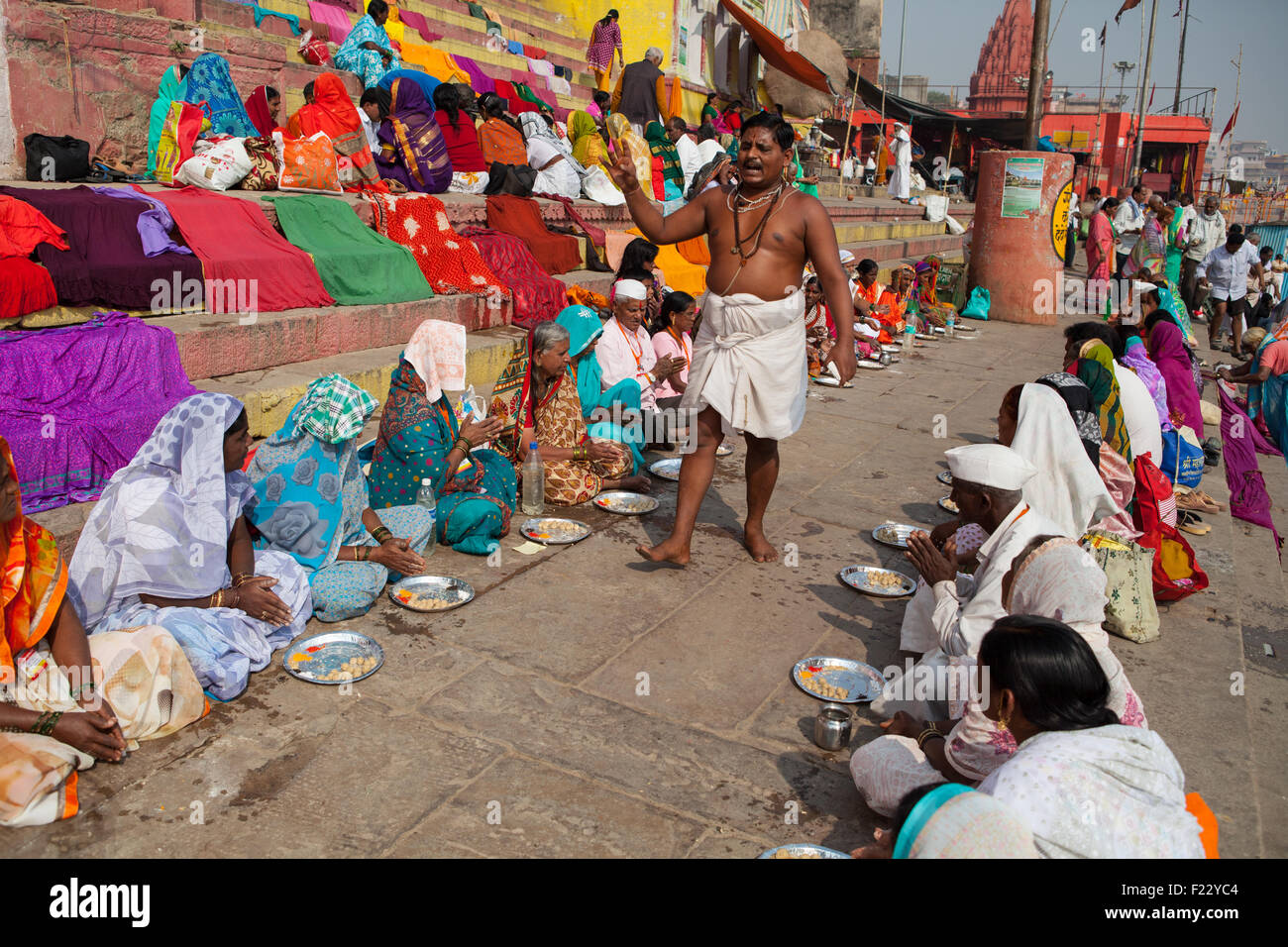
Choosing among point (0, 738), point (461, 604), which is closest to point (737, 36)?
point (461, 604)

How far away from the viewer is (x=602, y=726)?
3182mm

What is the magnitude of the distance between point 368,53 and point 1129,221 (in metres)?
13.8

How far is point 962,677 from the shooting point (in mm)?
2912

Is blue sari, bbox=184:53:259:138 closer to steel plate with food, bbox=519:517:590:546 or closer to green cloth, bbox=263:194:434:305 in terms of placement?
green cloth, bbox=263:194:434:305

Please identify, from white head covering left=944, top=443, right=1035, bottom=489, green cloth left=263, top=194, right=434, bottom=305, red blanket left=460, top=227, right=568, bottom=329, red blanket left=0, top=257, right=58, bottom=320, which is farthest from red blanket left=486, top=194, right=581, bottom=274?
white head covering left=944, top=443, right=1035, bottom=489

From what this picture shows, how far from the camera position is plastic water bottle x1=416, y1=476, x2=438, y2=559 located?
177 inches

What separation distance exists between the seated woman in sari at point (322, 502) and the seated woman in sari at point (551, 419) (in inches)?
49.3

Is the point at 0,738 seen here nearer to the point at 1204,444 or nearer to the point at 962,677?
the point at 962,677

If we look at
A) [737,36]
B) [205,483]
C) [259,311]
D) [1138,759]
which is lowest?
[1138,759]

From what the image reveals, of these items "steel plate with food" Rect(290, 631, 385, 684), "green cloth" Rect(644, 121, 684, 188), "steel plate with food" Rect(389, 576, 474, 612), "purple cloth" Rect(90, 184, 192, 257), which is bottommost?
"steel plate with food" Rect(290, 631, 385, 684)

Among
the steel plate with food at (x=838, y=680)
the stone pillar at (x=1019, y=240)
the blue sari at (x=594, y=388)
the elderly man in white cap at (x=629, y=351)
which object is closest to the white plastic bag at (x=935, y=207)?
the stone pillar at (x=1019, y=240)

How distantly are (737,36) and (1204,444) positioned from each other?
1739 cm

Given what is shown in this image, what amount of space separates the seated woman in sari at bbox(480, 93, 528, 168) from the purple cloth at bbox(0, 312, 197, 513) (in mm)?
5487

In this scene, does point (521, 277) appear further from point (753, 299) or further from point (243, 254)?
point (753, 299)
